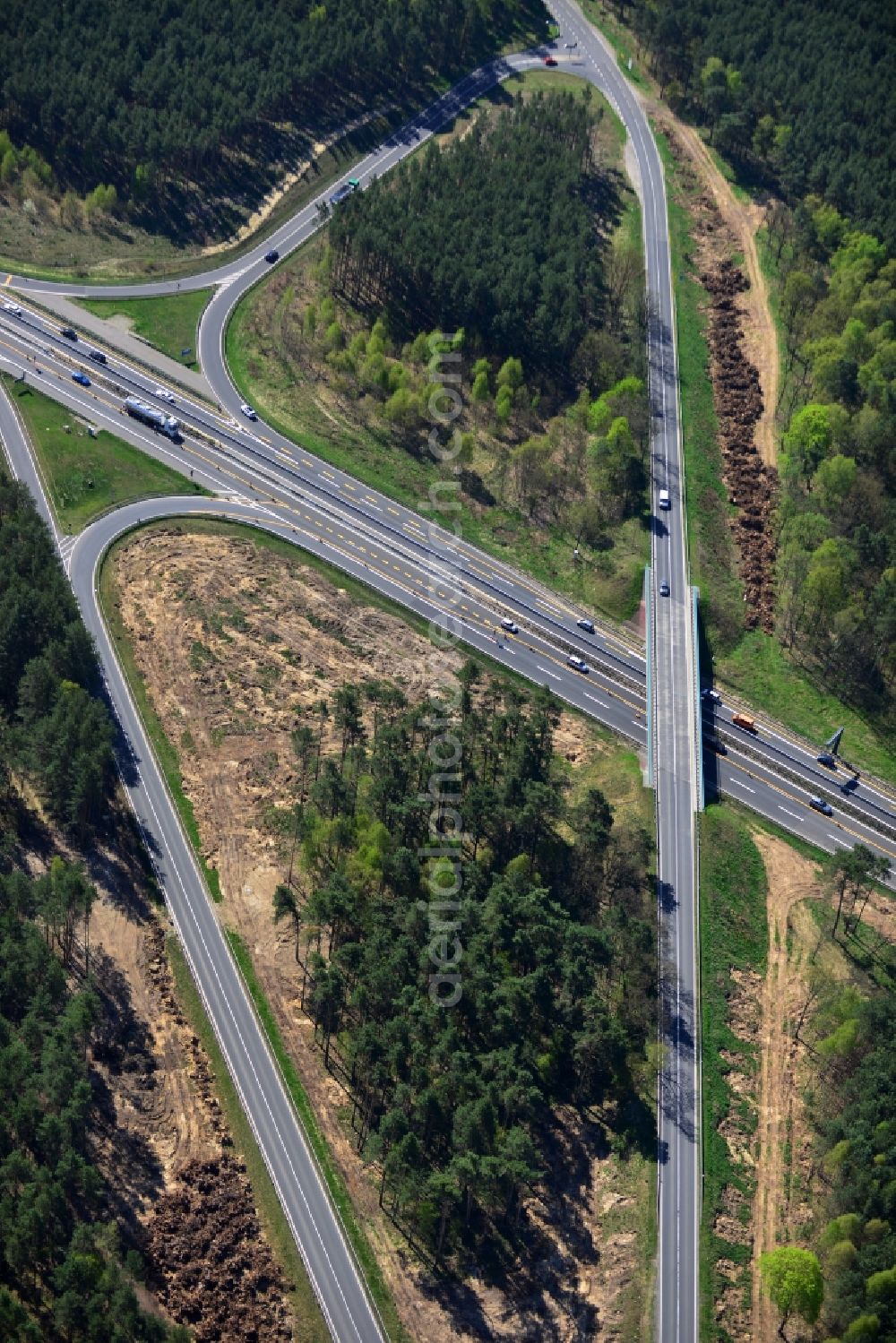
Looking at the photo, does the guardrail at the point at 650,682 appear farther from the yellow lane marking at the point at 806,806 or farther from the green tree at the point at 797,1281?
the green tree at the point at 797,1281

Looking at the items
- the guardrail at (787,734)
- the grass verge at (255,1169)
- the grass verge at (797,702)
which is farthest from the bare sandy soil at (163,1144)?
the grass verge at (797,702)

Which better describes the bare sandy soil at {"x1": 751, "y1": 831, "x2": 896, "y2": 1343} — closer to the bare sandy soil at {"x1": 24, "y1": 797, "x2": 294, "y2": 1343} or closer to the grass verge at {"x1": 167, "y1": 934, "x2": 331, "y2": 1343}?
the grass verge at {"x1": 167, "y1": 934, "x2": 331, "y2": 1343}

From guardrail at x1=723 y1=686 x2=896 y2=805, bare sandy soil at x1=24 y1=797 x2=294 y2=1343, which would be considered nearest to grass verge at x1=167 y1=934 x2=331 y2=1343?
bare sandy soil at x1=24 y1=797 x2=294 y2=1343

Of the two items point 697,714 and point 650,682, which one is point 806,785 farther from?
point 650,682

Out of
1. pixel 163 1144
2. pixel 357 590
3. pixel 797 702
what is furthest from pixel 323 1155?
pixel 797 702

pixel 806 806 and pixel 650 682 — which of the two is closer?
pixel 806 806

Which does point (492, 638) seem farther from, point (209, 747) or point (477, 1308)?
point (477, 1308)

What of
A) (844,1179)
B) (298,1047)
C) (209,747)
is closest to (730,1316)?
(844,1179)
